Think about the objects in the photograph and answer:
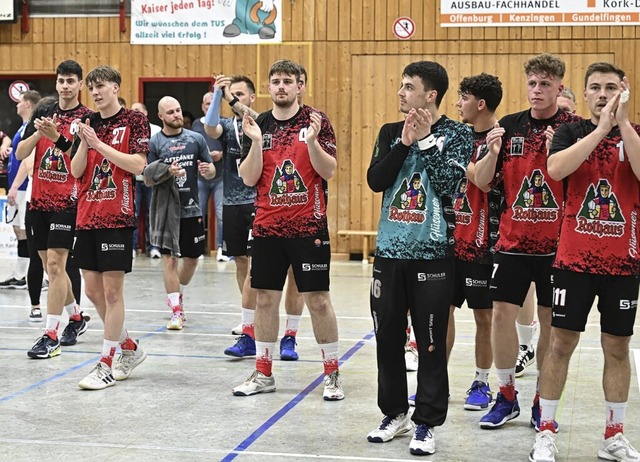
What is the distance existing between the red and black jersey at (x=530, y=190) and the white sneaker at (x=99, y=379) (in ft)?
9.39

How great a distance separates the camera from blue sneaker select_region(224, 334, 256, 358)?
7621 millimetres

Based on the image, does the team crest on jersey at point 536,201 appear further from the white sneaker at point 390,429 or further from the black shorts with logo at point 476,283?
the white sneaker at point 390,429

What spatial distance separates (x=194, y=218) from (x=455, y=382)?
11.1 feet

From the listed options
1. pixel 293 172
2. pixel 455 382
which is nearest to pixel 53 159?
pixel 293 172

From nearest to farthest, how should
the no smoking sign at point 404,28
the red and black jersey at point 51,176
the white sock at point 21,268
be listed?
the red and black jersey at point 51,176
the white sock at point 21,268
the no smoking sign at point 404,28

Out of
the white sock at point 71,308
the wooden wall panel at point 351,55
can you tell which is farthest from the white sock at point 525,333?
the wooden wall panel at point 351,55

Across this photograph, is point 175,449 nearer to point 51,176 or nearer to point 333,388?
point 333,388

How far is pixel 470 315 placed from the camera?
10.1 m

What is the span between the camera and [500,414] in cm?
555

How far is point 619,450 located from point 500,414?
34.4 inches

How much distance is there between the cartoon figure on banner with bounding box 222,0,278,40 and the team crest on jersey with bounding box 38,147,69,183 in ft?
28.9

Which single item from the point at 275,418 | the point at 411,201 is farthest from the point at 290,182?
the point at 275,418

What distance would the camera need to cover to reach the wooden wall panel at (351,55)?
613 inches

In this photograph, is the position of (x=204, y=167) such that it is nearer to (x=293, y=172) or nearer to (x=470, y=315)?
(x=293, y=172)
